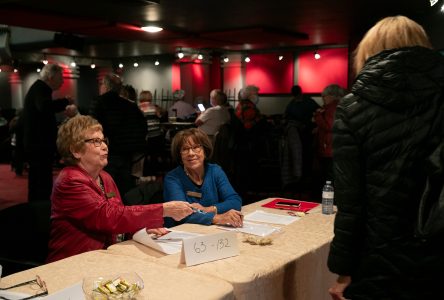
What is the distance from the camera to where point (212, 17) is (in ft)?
23.9

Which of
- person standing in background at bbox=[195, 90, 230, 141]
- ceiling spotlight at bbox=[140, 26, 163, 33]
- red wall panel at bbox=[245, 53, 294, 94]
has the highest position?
ceiling spotlight at bbox=[140, 26, 163, 33]

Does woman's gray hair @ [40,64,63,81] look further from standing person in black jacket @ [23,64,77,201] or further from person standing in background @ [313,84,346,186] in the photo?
person standing in background @ [313,84,346,186]

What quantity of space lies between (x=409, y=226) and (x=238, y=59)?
13016mm

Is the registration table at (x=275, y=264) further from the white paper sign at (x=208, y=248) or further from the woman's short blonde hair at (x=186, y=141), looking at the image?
the woman's short blonde hair at (x=186, y=141)

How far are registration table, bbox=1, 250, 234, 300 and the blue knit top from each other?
3.14 feet

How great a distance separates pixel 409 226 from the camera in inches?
56.0

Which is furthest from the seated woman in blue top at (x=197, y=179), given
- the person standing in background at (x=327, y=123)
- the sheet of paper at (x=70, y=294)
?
the person standing in background at (x=327, y=123)

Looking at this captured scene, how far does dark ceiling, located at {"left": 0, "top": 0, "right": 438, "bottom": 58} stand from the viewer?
6230mm

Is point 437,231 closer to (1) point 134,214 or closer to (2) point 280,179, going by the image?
(1) point 134,214

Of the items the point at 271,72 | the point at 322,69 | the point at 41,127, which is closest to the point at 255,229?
the point at 41,127

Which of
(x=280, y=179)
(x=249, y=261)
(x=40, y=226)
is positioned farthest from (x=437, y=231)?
(x=280, y=179)

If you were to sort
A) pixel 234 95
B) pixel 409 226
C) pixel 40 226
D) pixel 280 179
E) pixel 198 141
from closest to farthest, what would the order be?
pixel 409 226 → pixel 40 226 → pixel 198 141 → pixel 280 179 → pixel 234 95

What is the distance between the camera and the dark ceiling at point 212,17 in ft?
20.4

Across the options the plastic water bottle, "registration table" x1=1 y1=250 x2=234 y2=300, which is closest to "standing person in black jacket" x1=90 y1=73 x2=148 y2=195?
the plastic water bottle
